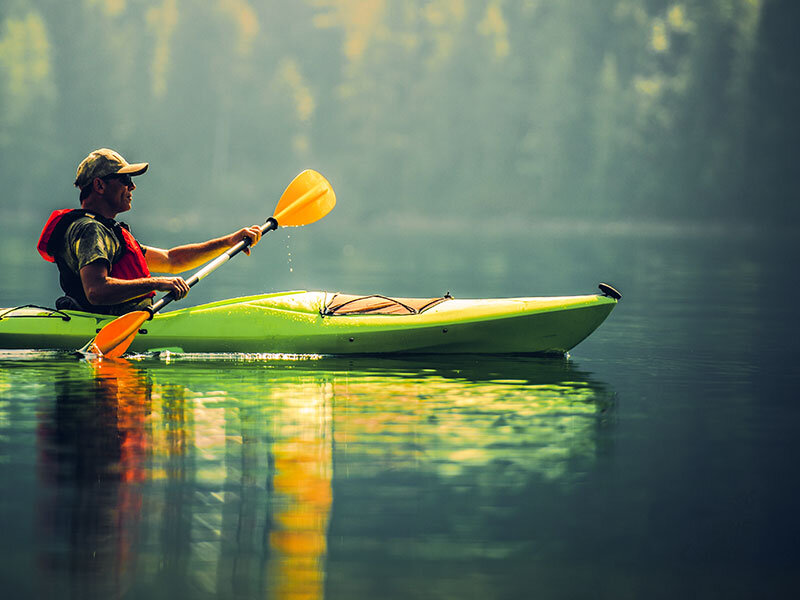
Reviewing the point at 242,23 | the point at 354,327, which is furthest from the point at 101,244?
the point at 242,23

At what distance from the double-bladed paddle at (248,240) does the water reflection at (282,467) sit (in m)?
0.14

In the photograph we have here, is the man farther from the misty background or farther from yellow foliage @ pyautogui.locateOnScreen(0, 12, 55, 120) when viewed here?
yellow foliage @ pyautogui.locateOnScreen(0, 12, 55, 120)

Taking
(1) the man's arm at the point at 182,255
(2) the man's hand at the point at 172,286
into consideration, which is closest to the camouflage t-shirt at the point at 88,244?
(2) the man's hand at the point at 172,286

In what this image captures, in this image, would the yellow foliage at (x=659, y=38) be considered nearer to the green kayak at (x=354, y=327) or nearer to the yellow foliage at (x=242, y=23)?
the yellow foliage at (x=242, y=23)

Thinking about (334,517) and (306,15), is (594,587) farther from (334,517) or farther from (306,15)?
(306,15)

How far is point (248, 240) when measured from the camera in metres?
7.86

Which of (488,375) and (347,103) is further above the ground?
(347,103)

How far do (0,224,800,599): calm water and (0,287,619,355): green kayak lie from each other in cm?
15

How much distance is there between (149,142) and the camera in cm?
6638

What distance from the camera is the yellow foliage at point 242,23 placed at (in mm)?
73500

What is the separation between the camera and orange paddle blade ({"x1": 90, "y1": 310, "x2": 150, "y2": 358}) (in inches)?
286

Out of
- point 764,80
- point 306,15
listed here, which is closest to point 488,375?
point 764,80

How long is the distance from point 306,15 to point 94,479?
245ft

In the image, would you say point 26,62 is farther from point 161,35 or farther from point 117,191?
point 117,191
